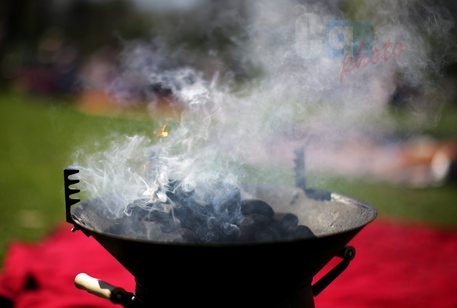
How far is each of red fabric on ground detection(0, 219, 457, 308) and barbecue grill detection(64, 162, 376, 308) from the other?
970 millimetres

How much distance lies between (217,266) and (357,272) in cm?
207

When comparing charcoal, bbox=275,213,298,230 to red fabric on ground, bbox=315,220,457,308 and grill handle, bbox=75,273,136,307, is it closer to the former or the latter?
grill handle, bbox=75,273,136,307

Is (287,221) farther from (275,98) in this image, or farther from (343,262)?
(275,98)

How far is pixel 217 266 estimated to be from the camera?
1.76 meters

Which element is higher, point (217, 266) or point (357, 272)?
point (217, 266)

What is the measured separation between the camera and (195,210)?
220 centimetres

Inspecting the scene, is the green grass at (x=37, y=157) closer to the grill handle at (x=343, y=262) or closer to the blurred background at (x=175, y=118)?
the blurred background at (x=175, y=118)

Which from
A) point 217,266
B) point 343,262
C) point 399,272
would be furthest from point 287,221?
point 399,272

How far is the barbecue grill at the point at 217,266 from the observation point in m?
1.72

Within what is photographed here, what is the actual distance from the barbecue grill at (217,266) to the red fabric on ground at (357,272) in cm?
97

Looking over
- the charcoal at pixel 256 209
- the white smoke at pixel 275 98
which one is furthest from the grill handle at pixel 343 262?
the white smoke at pixel 275 98

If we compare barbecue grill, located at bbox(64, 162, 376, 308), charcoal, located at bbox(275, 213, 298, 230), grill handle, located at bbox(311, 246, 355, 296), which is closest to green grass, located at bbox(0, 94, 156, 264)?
barbecue grill, located at bbox(64, 162, 376, 308)

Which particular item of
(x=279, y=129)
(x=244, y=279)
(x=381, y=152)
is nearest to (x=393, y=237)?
(x=279, y=129)

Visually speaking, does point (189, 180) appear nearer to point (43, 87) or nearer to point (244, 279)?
point (244, 279)
